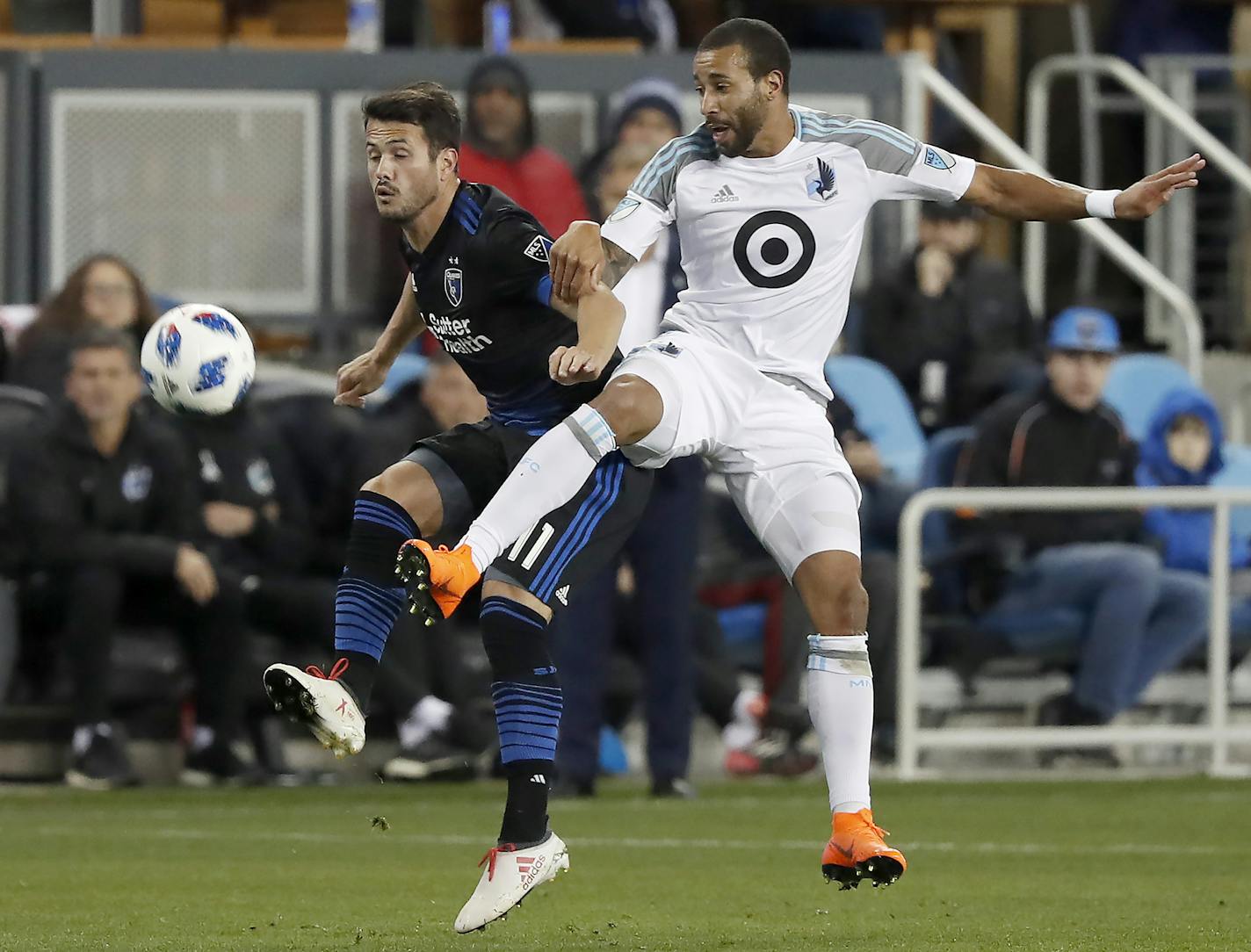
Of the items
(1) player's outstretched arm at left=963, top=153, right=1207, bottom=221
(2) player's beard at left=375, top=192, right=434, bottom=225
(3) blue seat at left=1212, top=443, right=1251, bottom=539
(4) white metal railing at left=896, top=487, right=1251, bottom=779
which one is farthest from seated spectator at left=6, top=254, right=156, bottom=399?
(1) player's outstretched arm at left=963, top=153, right=1207, bottom=221

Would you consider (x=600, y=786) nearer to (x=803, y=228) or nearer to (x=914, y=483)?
(x=914, y=483)

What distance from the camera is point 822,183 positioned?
23.1ft

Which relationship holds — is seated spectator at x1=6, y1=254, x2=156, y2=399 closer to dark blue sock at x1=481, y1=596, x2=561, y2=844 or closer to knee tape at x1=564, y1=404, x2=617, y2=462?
dark blue sock at x1=481, y1=596, x2=561, y2=844

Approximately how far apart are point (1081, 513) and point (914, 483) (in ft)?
3.04

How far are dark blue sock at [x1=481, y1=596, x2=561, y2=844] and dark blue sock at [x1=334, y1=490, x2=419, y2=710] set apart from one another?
0.87 feet

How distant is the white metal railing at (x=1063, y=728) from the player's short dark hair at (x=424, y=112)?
4788mm

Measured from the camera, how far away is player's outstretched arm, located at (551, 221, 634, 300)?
666 centimetres

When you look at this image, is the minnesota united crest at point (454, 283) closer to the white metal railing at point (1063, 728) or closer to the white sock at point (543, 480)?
the white sock at point (543, 480)

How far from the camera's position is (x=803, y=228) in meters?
7.04

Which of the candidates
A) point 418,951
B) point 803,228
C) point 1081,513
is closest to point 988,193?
point 803,228

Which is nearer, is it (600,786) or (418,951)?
(418,951)

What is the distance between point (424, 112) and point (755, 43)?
35.9 inches

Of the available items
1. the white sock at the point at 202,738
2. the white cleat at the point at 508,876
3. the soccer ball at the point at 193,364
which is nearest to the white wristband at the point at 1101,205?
the white cleat at the point at 508,876

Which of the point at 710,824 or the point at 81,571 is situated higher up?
the point at 81,571
